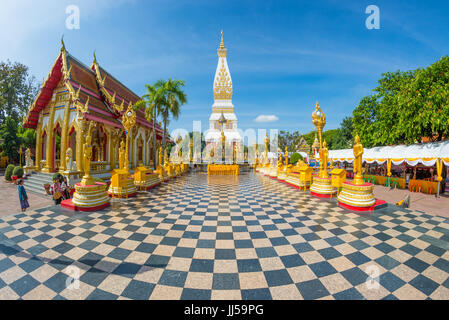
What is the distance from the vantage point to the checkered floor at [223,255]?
2457 mm

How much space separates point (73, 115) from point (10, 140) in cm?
1382

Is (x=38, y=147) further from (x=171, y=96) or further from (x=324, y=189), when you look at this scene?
(x=324, y=189)

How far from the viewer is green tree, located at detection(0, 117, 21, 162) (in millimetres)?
17766

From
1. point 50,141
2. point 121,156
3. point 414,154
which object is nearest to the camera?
point 121,156

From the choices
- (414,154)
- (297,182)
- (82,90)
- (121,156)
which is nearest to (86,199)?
(121,156)

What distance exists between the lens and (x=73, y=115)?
11.3m

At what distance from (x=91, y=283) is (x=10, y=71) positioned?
118 feet

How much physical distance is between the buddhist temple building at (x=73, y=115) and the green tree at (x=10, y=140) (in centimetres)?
838

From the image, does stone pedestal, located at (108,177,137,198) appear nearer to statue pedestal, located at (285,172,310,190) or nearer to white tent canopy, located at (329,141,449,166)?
statue pedestal, located at (285,172,310,190)

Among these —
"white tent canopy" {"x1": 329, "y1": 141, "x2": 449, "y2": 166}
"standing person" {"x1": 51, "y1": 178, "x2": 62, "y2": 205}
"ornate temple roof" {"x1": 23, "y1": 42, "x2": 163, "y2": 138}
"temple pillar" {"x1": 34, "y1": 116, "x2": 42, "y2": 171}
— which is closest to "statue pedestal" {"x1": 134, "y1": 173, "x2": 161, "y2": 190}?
"standing person" {"x1": 51, "y1": 178, "x2": 62, "y2": 205}

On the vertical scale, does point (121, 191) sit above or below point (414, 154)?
below

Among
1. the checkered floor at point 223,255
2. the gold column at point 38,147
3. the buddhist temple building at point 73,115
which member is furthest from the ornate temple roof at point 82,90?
the checkered floor at point 223,255

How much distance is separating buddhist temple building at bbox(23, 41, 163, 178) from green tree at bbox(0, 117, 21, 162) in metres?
8.38
